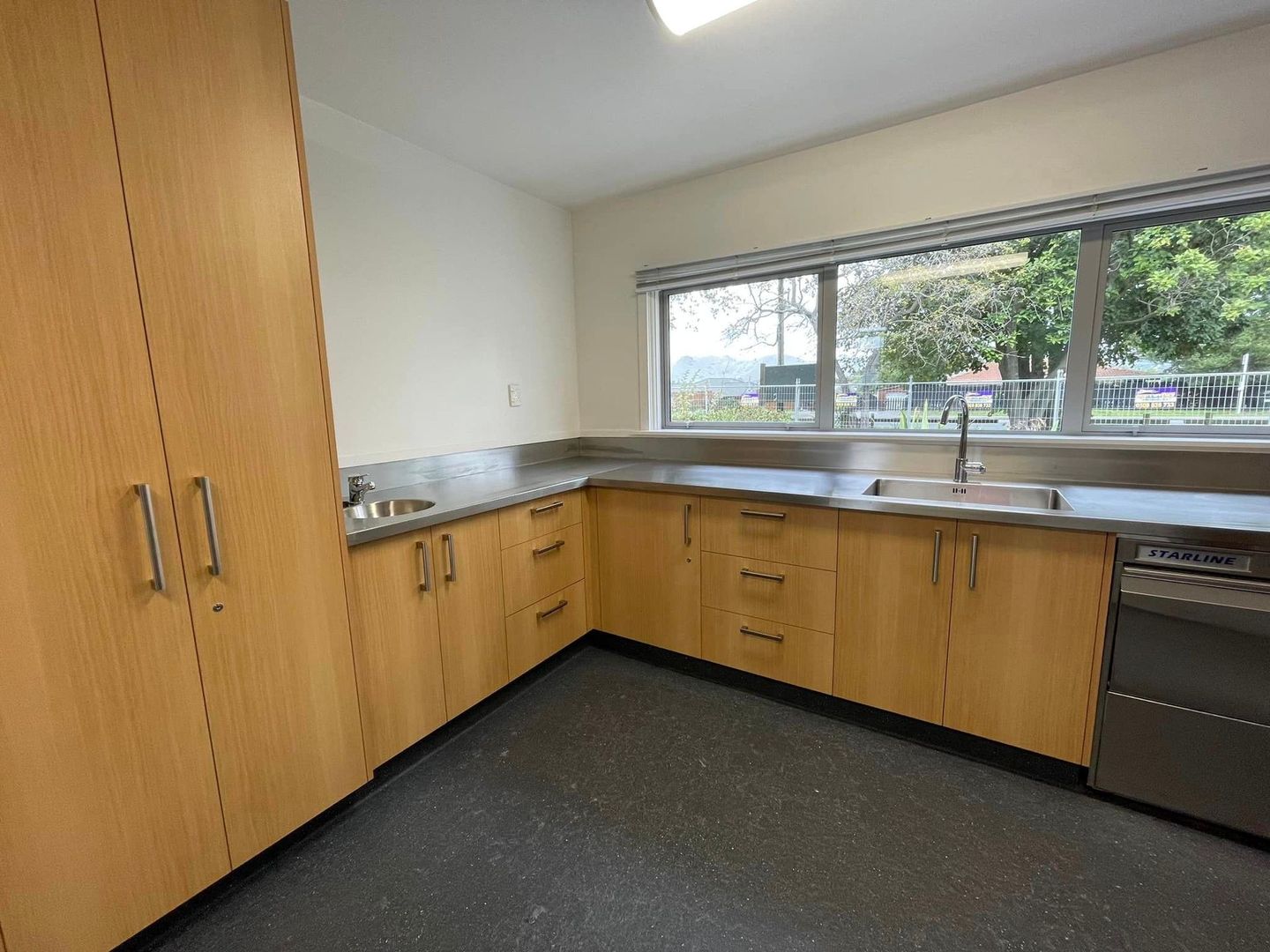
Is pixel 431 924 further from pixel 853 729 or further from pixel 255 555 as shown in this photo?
pixel 853 729

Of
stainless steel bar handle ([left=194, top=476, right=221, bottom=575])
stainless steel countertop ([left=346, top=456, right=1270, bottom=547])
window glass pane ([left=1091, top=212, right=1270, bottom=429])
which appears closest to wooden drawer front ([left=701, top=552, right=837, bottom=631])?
stainless steel countertop ([left=346, top=456, right=1270, bottom=547])

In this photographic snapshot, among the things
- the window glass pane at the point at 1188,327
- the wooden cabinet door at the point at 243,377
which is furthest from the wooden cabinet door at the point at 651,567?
the window glass pane at the point at 1188,327

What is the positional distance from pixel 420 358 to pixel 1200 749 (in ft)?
9.60

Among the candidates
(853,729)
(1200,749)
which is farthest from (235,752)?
(1200,749)

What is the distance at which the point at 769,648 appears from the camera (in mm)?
2096

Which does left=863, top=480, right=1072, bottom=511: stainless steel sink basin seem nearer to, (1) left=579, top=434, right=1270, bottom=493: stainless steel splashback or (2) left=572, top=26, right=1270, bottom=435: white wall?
(1) left=579, top=434, right=1270, bottom=493: stainless steel splashback

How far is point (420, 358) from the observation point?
2316 mm

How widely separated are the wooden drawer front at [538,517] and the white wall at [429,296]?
60 centimetres

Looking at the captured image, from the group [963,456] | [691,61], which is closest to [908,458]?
[963,456]

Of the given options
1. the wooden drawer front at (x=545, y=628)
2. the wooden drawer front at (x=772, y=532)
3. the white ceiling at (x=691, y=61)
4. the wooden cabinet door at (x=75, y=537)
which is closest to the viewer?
the wooden cabinet door at (x=75, y=537)

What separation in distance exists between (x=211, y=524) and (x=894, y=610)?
1.99m

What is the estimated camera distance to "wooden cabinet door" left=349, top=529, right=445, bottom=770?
1.57m

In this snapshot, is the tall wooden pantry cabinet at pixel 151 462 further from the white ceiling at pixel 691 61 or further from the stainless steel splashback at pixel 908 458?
the stainless steel splashback at pixel 908 458

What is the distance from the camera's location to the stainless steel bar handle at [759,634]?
2.06 m
